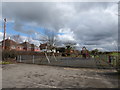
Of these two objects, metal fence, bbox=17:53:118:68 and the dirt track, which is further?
metal fence, bbox=17:53:118:68

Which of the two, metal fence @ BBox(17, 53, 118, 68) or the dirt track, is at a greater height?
the dirt track

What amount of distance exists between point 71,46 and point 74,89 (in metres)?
41.3

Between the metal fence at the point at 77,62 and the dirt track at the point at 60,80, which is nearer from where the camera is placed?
the dirt track at the point at 60,80

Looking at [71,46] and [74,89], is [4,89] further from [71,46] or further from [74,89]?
[71,46]

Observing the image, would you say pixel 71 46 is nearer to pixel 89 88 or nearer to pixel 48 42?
pixel 48 42

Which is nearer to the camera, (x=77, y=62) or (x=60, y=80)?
(x=60, y=80)

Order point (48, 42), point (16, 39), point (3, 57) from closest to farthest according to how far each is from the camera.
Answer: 1. point (3, 57)
2. point (48, 42)
3. point (16, 39)

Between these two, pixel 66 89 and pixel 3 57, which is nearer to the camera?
pixel 66 89

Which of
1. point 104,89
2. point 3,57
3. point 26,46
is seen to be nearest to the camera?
point 104,89

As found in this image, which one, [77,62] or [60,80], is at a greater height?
[60,80]

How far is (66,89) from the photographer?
4.71 meters

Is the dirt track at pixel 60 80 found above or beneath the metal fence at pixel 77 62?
above

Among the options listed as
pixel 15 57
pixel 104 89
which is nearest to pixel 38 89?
pixel 104 89

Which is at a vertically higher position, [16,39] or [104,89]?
[16,39]
